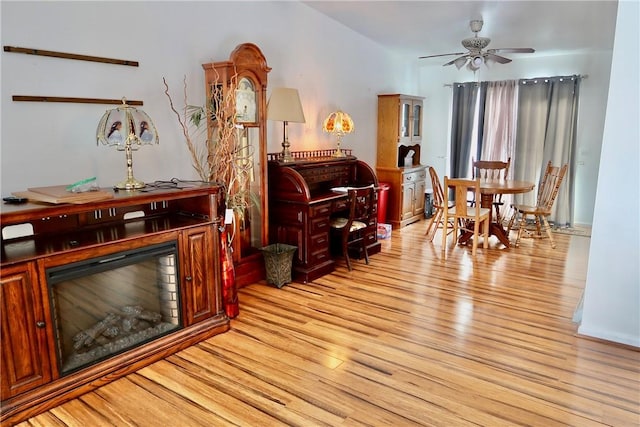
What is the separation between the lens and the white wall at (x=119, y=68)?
103 inches

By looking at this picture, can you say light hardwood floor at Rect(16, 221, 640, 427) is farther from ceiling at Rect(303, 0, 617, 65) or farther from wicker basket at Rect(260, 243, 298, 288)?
ceiling at Rect(303, 0, 617, 65)

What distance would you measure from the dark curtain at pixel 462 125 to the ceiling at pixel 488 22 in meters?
1.04

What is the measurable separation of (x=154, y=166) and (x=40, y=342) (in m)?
1.56

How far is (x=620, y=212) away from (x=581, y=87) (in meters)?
4.53

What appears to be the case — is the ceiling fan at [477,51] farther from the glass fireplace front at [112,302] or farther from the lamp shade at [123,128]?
the glass fireplace front at [112,302]

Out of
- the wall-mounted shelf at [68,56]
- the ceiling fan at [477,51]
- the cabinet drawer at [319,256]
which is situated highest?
the ceiling fan at [477,51]

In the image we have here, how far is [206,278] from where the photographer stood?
299cm

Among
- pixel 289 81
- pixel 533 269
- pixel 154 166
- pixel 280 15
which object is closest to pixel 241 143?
pixel 154 166

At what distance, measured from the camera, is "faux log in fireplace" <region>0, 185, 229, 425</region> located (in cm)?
214

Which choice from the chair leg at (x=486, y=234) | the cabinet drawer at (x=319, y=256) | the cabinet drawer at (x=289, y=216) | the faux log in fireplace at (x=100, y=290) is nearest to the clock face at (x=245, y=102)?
the cabinet drawer at (x=289, y=216)

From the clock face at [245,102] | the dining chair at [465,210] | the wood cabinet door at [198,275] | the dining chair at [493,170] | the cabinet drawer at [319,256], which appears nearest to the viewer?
the wood cabinet door at [198,275]

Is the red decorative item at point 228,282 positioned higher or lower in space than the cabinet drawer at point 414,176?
lower

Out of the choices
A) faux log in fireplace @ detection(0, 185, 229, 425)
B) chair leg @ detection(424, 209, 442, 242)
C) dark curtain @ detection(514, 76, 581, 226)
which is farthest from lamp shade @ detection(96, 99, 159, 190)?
dark curtain @ detection(514, 76, 581, 226)

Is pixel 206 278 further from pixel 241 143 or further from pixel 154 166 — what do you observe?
pixel 241 143
